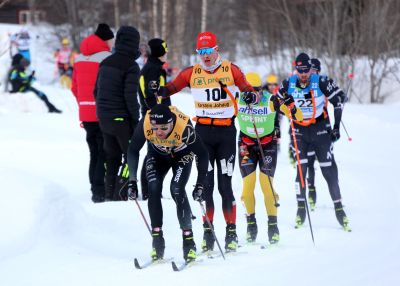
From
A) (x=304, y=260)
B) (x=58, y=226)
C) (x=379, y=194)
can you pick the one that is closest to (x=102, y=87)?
(x=58, y=226)

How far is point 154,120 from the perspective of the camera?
6676mm

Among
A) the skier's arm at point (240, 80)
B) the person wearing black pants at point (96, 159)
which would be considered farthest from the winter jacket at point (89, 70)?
the skier's arm at point (240, 80)

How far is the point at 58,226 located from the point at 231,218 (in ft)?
6.02

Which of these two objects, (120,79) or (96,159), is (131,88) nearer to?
(120,79)

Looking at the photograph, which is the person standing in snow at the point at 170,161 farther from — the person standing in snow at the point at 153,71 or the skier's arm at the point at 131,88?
the skier's arm at the point at 131,88

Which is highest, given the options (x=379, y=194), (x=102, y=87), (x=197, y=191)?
(x=102, y=87)

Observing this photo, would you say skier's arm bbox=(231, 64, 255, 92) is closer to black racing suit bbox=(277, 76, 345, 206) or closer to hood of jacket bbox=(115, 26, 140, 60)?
black racing suit bbox=(277, 76, 345, 206)

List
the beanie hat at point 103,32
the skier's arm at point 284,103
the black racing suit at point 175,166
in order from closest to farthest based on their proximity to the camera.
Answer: the black racing suit at point 175,166 < the skier's arm at point 284,103 < the beanie hat at point 103,32

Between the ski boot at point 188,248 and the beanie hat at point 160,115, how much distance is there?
1114 millimetres

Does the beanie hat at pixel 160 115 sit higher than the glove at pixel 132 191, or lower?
higher

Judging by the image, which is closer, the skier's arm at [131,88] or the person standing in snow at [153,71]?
the person standing in snow at [153,71]

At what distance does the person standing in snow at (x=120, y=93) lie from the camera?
934 centimetres

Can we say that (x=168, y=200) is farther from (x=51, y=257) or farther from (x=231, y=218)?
(x=51, y=257)

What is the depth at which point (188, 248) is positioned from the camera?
692 centimetres
